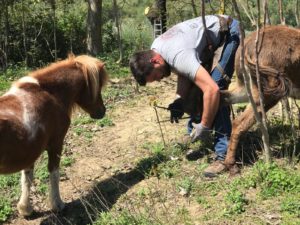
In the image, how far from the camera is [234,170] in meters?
4.66

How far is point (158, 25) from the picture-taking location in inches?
427

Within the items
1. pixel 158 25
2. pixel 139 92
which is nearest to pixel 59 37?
pixel 158 25

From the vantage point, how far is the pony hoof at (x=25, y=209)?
16.0 ft

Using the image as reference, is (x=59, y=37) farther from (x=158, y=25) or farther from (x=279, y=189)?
(x=279, y=189)

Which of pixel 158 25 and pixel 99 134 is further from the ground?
pixel 158 25

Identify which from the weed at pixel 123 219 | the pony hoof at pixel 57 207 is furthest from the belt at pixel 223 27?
the pony hoof at pixel 57 207

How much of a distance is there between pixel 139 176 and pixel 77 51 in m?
8.24

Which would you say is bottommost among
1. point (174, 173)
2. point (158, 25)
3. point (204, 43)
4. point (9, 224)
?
point (9, 224)

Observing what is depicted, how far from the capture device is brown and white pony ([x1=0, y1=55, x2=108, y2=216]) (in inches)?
173

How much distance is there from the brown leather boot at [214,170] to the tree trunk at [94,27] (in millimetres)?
7459

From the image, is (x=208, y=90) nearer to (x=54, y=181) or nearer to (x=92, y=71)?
(x=92, y=71)

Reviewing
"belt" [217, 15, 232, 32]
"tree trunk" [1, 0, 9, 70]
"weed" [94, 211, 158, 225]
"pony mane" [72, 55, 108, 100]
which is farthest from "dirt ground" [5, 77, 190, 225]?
"tree trunk" [1, 0, 9, 70]

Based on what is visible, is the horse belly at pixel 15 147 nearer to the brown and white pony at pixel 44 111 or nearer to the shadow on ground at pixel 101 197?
the brown and white pony at pixel 44 111

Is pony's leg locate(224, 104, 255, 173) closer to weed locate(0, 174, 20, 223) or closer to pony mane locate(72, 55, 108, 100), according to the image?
pony mane locate(72, 55, 108, 100)
